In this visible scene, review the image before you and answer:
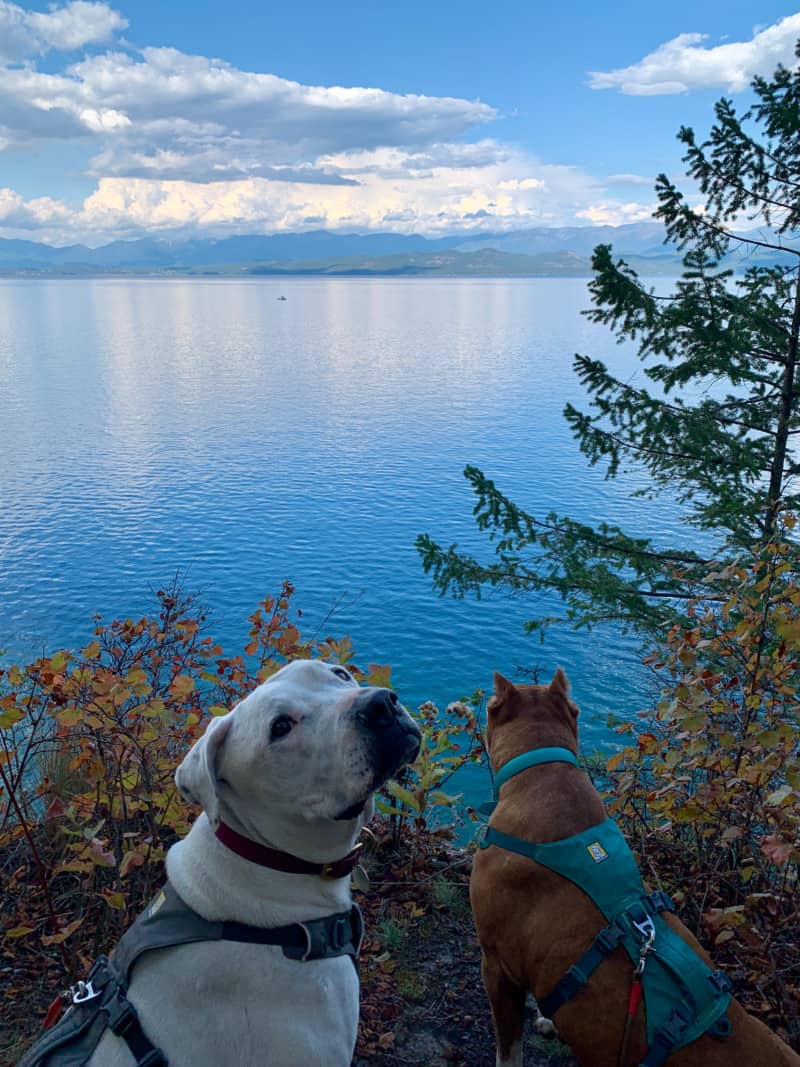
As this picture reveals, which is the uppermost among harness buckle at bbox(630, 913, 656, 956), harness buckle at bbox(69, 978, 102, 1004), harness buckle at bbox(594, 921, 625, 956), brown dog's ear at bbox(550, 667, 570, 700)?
brown dog's ear at bbox(550, 667, 570, 700)

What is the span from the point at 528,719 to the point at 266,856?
1936 mm

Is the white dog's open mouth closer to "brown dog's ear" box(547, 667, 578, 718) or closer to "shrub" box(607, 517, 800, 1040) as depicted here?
"brown dog's ear" box(547, 667, 578, 718)

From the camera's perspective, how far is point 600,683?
25.5m

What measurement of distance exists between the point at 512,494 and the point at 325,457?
56.0ft

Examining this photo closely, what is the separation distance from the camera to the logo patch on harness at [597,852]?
359cm

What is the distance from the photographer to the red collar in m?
3.01

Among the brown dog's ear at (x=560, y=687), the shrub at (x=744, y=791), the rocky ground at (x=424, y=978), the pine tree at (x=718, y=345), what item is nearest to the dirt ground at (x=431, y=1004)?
the rocky ground at (x=424, y=978)

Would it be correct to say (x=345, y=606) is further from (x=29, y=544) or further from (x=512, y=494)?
(x=29, y=544)

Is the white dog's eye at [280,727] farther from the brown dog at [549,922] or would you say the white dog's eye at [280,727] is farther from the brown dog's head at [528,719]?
the brown dog's head at [528,719]

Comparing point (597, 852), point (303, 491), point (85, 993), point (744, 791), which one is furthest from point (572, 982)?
point (303, 491)

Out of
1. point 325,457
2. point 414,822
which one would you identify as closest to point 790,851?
point 414,822

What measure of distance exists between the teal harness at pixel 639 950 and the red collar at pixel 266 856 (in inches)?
45.7

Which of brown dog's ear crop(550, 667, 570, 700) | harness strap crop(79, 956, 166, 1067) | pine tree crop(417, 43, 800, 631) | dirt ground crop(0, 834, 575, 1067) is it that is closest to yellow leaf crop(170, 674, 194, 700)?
dirt ground crop(0, 834, 575, 1067)

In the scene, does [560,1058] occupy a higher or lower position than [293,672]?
lower
